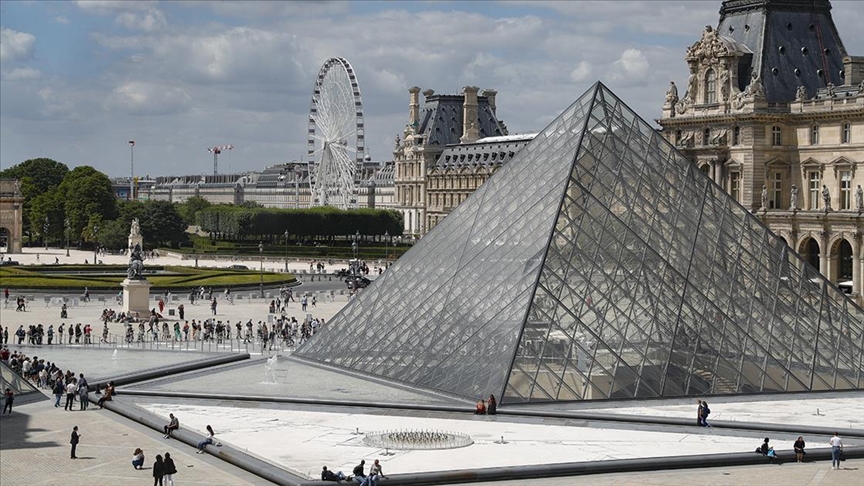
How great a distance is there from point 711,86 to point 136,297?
31.2 meters

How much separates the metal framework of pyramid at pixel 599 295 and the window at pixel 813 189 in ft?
103

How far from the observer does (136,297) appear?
188 feet

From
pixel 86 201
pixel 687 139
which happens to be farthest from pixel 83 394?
pixel 86 201

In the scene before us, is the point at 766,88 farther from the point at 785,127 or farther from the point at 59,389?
the point at 59,389

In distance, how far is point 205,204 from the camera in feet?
541

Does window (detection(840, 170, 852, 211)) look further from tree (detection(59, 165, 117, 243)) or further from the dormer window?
tree (detection(59, 165, 117, 243))

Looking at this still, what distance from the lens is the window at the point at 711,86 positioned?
72000 millimetres

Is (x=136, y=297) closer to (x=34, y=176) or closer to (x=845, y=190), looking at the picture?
(x=845, y=190)

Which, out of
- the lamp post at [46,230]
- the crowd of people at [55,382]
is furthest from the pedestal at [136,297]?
the lamp post at [46,230]

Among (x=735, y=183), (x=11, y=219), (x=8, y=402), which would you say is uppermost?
(x=735, y=183)

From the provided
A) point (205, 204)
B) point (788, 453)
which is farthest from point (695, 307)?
point (205, 204)

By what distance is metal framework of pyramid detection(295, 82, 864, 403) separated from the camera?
107 feet

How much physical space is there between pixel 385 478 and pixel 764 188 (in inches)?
1907

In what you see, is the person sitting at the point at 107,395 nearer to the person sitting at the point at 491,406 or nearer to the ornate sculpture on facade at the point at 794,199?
the person sitting at the point at 491,406
